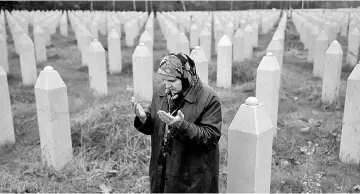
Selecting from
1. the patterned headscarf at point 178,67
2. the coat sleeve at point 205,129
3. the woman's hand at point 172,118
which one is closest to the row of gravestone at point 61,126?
the coat sleeve at point 205,129

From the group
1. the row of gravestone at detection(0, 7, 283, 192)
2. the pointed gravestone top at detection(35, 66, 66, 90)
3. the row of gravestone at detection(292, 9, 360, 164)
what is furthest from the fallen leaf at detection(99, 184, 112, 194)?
the row of gravestone at detection(292, 9, 360, 164)

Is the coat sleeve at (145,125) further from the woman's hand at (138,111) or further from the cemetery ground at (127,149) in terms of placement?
the cemetery ground at (127,149)

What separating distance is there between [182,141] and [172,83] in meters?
0.36

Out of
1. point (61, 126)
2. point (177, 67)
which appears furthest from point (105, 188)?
point (177, 67)

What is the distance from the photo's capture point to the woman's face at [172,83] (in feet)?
7.55

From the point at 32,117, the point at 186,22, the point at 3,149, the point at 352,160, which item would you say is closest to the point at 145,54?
the point at 32,117

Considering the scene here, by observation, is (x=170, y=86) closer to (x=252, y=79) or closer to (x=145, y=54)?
(x=145, y=54)

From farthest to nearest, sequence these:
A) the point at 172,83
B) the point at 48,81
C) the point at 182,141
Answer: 1. the point at 48,81
2. the point at 172,83
3. the point at 182,141

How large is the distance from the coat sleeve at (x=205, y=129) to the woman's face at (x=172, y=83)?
0.21 metres

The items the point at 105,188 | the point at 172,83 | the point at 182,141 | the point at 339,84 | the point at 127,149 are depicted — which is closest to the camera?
the point at 182,141

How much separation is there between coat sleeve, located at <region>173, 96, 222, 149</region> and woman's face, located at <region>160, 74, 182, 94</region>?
21 centimetres

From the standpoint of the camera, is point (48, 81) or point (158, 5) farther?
point (158, 5)

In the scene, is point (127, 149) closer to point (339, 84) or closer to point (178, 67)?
point (178, 67)

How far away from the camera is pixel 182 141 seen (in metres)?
2.20
